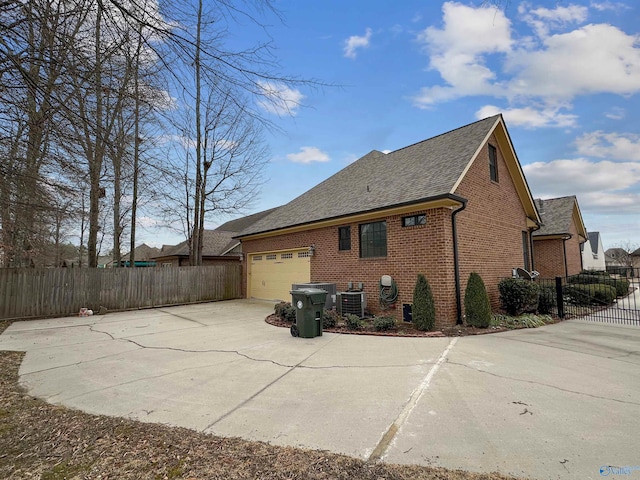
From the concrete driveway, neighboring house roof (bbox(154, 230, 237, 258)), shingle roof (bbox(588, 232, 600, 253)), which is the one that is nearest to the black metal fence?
the concrete driveway

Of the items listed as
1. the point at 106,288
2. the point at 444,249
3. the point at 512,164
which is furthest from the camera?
the point at 106,288

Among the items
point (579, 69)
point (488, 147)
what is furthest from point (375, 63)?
point (488, 147)

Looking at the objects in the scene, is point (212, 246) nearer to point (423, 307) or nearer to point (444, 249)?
point (444, 249)

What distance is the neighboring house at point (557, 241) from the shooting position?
673 inches

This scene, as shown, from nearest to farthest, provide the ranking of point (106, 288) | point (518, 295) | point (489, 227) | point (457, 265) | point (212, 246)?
point (457, 265) → point (518, 295) → point (489, 227) → point (106, 288) → point (212, 246)

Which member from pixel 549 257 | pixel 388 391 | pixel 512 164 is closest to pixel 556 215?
pixel 549 257

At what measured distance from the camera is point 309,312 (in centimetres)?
736

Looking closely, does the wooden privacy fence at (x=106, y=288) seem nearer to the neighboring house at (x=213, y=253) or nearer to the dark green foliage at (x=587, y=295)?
the neighboring house at (x=213, y=253)

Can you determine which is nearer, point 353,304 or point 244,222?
point 353,304

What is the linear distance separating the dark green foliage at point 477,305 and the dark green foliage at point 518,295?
2.04 metres

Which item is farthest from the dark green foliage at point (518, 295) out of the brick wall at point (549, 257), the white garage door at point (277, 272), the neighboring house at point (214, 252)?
the neighboring house at point (214, 252)

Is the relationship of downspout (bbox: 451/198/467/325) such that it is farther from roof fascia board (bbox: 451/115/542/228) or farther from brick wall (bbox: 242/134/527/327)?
roof fascia board (bbox: 451/115/542/228)

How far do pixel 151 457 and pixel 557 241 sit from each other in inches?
792

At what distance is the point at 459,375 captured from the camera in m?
4.65
